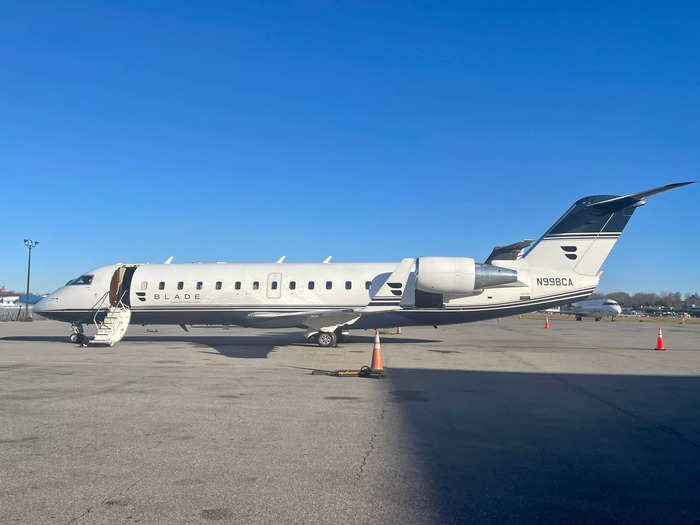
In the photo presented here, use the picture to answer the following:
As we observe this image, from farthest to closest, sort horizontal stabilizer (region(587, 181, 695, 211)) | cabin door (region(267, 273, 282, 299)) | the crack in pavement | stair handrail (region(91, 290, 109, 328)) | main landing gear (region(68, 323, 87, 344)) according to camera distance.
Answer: stair handrail (region(91, 290, 109, 328))
main landing gear (region(68, 323, 87, 344))
cabin door (region(267, 273, 282, 299))
horizontal stabilizer (region(587, 181, 695, 211))
the crack in pavement

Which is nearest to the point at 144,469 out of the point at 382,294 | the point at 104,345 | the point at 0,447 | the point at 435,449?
the point at 0,447

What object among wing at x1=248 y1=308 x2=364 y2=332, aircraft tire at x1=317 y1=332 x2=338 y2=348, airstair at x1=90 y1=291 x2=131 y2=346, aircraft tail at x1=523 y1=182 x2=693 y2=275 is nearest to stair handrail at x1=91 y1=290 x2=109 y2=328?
airstair at x1=90 y1=291 x2=131 y2=346

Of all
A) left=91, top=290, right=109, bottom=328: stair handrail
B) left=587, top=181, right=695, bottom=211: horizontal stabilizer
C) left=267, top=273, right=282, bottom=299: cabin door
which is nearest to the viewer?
left=587, top=181, right=695, bottom=211: horizontal stabilizer

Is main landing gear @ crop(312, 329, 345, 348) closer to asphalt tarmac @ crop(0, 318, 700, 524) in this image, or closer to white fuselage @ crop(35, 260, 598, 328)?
white fuselage @ crop(35, 260, 598, 328)

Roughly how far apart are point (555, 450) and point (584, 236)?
1362cm

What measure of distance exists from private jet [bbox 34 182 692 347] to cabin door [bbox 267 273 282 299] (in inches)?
1.5

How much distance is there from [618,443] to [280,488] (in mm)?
3986

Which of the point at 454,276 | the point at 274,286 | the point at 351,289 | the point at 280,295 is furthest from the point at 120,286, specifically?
the point at 454,276

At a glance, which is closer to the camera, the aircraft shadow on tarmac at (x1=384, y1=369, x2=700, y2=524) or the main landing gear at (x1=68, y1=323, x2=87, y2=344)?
the aircraft shadow on tarmac at (x1=384, y1=369, x2=700, y2=524)

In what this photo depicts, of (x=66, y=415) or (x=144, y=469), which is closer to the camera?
(x=144, y=469)

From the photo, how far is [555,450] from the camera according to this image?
5.62m

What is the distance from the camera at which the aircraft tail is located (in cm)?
1719

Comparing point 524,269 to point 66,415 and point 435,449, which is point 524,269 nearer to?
point 435,449

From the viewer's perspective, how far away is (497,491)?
14.3 feet
